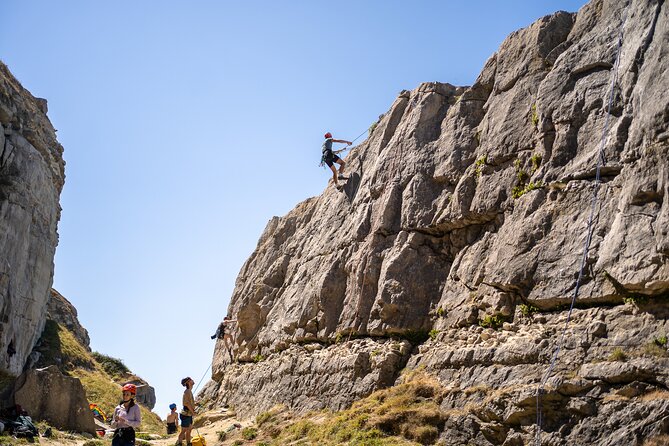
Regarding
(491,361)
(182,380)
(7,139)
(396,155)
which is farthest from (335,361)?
(7,139)

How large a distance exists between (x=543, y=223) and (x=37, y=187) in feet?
110

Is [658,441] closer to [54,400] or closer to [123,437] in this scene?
[123,437]

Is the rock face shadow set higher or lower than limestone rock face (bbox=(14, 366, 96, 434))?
higher

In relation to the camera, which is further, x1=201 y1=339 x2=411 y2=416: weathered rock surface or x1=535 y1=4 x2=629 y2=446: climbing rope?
x1=201 y1=339 x2=411 y2=416: weathered rock surface

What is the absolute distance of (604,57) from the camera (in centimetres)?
2092

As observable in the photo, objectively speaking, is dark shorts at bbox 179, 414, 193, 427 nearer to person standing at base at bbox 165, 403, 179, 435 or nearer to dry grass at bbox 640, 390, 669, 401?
person standing at base at bbox 165, 403, 179, 435

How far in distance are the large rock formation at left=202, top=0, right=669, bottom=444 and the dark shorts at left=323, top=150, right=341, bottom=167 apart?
113cm

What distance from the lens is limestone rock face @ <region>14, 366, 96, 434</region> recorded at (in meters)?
25.2

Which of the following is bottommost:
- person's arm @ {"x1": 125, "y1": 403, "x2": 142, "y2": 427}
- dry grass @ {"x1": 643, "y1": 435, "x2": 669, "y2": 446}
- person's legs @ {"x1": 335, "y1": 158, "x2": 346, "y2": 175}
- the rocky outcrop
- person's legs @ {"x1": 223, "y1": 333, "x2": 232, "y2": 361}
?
dry grass @ {"x1": 643, "y1": 435, "x2": 669, "y2": 446}

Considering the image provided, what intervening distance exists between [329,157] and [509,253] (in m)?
13.7

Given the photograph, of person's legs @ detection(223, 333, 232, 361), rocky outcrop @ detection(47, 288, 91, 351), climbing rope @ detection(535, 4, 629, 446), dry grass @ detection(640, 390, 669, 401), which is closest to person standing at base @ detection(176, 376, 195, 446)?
person's legs @ detection(223, 333, 232, 361)

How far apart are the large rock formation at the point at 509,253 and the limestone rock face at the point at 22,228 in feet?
43.5

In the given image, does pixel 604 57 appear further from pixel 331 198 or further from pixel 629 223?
pixel 331 198

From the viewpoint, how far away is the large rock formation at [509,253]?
53.9ft
